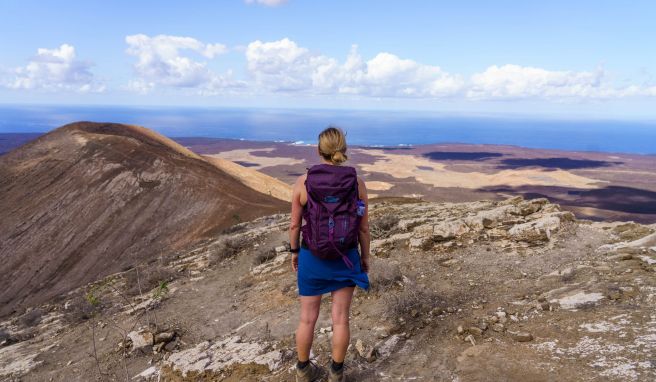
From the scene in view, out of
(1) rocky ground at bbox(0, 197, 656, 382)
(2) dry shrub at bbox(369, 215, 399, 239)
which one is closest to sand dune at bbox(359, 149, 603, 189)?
(2) dry shrub at bbox(369, 215, 399, 239)

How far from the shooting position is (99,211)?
70.9 ft

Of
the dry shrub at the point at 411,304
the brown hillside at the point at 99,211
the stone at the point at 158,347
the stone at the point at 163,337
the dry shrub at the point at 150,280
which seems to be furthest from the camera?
the brown hillside at the point at 99,211

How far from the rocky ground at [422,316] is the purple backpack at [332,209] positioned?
156cm

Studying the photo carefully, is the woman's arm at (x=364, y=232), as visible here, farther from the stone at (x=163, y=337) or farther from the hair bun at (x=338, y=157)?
the stone at (x=163, y=337)

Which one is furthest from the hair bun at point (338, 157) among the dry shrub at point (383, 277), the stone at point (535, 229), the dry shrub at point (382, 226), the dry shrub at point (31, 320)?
the dry shrub at point (31, 320)

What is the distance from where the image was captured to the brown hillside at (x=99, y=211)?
17.6 metres

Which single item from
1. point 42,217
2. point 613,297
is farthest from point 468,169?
point 613,297

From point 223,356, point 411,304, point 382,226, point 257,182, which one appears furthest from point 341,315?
point 257,182

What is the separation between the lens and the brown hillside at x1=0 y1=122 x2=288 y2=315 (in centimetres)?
1764

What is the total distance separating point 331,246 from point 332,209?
28cm

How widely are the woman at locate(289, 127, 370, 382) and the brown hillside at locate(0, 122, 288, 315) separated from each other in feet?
46.7

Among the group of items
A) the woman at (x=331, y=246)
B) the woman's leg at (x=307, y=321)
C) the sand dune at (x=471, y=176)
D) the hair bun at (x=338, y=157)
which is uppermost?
the hair bun at (x=338, y=157)

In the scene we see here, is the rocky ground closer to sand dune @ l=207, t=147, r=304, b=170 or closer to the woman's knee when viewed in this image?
the woman's knee

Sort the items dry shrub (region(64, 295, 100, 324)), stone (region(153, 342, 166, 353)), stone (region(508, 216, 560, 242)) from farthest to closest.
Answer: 1. dry shrub (region(64, 295, 100, 324))
2. stone (region(508, 216, 560, 242))
3. stone (region(153, 342, 166, 353))
